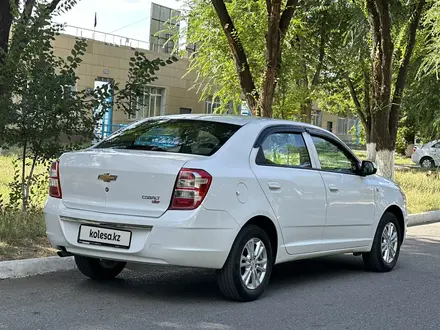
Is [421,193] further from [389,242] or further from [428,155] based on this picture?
[428,155]

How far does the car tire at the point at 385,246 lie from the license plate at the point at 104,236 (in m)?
3.58

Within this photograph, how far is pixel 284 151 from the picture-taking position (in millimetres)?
7348

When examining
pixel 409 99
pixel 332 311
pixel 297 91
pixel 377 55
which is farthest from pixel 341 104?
pixel 332 311

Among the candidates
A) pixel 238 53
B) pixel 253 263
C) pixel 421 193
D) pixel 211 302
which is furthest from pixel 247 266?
pixel 421 193

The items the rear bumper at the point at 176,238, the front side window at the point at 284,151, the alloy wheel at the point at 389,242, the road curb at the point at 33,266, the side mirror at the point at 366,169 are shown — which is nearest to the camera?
the rear bumper at the point at 176,238

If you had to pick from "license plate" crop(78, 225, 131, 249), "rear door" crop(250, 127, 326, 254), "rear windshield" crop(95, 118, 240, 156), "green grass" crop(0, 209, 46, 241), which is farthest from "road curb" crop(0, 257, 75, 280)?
"rear door" crop(250, 127, 326, 254)

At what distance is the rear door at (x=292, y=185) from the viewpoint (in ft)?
22.3

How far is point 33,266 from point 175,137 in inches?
80.9

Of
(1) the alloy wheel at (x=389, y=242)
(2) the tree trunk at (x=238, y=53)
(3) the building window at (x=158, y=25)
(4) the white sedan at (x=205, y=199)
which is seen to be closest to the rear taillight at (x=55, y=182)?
(4) the white sedan at (x=205, y=199)

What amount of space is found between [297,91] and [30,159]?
15699mm

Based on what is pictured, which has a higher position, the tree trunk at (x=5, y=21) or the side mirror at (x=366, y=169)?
the tree trunk at (x=5, y=21)

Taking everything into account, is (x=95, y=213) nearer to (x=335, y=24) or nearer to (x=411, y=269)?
(x=411, y=269)

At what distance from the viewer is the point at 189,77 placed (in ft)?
195

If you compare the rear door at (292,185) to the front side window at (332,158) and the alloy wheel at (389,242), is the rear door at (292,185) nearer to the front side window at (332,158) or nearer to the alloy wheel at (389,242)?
the front side window at (332,158)
